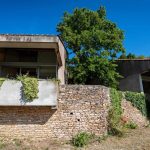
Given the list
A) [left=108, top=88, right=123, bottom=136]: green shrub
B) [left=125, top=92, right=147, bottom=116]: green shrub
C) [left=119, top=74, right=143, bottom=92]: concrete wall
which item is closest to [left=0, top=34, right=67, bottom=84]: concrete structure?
[left=108, top=88, right=123, bottom=136]: green shrub

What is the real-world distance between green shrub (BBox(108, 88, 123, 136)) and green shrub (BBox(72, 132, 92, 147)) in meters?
1.54

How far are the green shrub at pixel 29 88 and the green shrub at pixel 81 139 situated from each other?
2946 millimetres

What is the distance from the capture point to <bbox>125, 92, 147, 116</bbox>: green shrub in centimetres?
1841

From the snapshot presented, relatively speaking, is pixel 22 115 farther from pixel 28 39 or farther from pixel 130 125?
pixel 130 125

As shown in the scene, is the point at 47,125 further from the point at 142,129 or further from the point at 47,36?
the point at 142,129

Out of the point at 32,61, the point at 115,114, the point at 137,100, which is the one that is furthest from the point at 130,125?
the point at 32,61

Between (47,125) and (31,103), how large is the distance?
1.48 m

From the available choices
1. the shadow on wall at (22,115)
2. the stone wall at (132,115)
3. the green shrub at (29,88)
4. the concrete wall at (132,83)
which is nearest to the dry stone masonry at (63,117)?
the shadow on wall at (22,115)

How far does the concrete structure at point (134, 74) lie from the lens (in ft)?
69.5

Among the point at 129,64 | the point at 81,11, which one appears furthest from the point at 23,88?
the point at 81,11

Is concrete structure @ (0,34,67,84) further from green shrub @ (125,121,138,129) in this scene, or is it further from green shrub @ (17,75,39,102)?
green shrub @ (125,121,138,129)

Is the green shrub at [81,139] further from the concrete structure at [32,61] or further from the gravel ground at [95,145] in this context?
the concrete structure at [32,61]

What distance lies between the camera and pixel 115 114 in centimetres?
1589

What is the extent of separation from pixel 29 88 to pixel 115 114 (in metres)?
5.46
